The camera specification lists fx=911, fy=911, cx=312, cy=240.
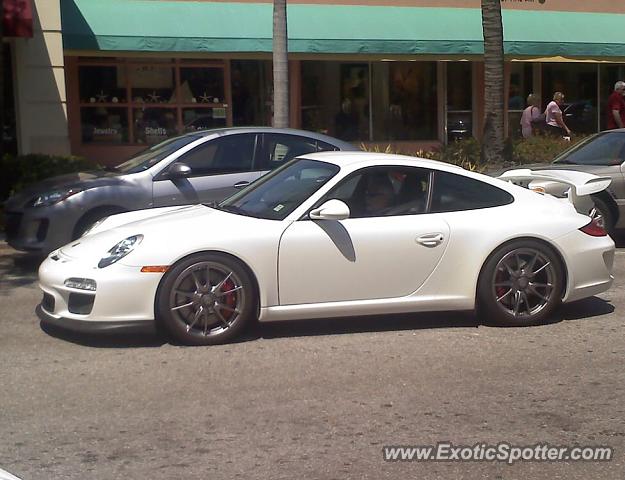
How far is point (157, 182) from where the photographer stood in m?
9.80

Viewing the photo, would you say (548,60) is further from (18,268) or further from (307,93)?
(18,268)

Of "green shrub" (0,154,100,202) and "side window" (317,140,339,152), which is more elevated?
"side window" (317,140,339,152)

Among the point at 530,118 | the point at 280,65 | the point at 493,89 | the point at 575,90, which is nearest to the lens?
the point at 280,65

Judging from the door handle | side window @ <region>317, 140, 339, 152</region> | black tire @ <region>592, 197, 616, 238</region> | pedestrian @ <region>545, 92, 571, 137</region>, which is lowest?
black tire @ <region>592, 197, 616, 238</region>

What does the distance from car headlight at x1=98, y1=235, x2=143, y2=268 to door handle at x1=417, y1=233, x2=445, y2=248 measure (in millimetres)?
2095

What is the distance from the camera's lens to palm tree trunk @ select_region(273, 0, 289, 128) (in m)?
14.4

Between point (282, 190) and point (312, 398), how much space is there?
2099 millimetres

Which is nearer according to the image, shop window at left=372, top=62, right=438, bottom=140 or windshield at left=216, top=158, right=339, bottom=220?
windshield at left=216, top=158, right=339, bottom=220

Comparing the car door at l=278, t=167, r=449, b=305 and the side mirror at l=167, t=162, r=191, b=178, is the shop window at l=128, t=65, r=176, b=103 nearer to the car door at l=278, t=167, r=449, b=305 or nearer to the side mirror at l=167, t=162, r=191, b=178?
the side mirror at l=167, t=162, r=191, b=178

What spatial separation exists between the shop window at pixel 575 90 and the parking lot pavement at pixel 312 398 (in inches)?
637

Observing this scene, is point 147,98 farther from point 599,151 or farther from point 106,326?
point 106,326

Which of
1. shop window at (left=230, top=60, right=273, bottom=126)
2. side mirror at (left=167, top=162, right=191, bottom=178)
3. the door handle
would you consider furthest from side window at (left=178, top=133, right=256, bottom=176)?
shop window at (left=230, top=60, right=273, bottom=126)

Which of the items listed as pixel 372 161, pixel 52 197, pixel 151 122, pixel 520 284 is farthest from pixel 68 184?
pixel 151 122

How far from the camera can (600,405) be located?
217 inches
